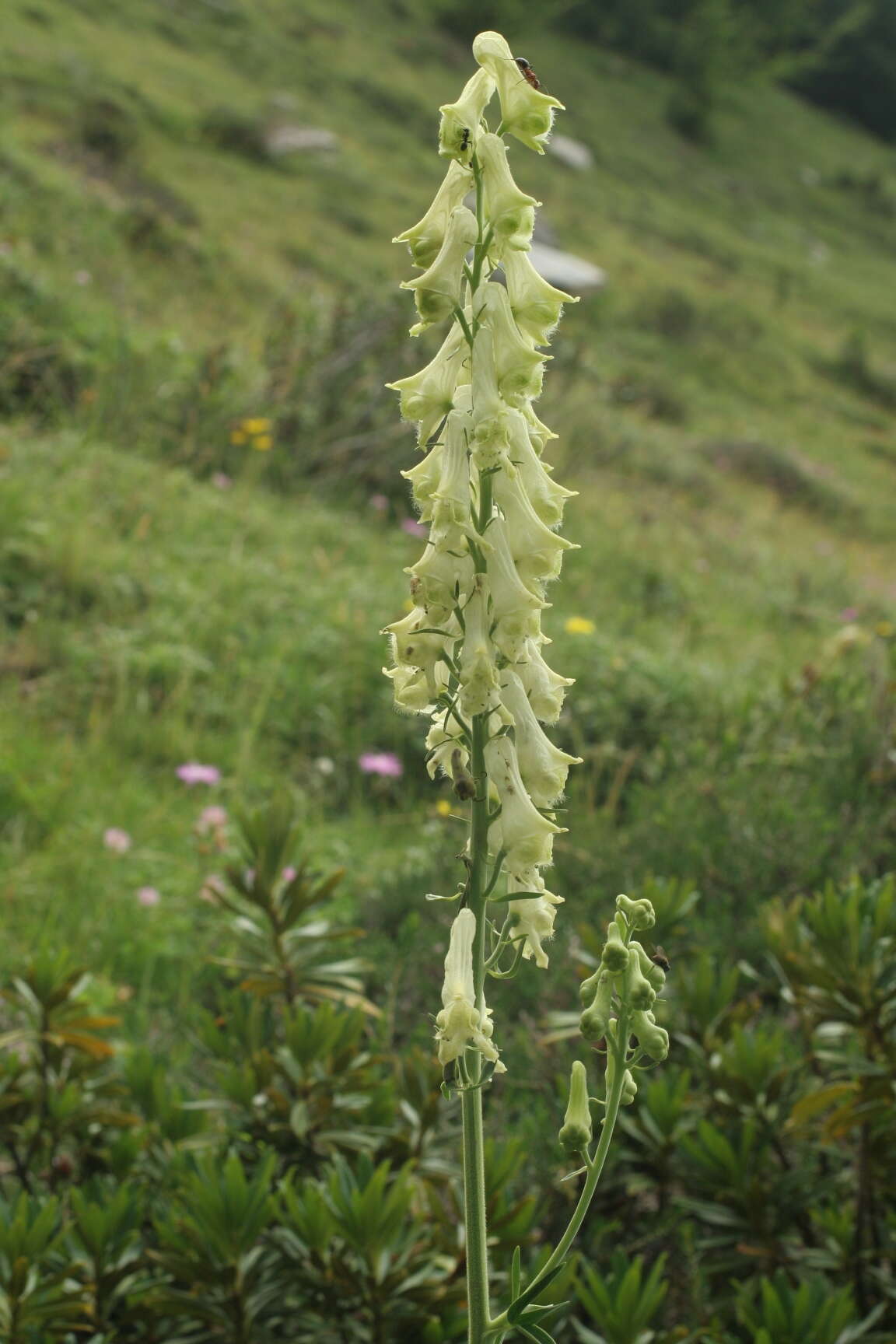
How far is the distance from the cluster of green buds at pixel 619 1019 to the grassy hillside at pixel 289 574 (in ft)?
7.39

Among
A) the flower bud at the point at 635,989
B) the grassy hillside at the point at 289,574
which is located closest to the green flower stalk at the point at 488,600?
the flower bud at the point at 635,989

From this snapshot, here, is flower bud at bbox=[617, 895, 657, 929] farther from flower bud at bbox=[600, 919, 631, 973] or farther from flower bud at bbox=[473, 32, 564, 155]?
flower bud at bbox=[473, 32, 564, 155]

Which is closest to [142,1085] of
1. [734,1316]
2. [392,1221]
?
[392,1221]

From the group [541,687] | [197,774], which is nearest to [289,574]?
[197,774]

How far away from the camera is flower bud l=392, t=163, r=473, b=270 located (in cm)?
129

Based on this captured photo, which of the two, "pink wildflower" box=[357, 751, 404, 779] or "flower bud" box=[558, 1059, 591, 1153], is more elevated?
"flower bud" box=[558, 1059, 591, 1153]

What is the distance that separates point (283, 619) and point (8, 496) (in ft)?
4.57

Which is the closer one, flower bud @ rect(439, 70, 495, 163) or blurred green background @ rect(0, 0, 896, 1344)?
flower bud @ rect(439, 70, 495, 163)

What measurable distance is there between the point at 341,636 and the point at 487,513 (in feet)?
13.6

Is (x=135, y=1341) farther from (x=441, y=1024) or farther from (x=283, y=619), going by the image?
(x=283, y=619)

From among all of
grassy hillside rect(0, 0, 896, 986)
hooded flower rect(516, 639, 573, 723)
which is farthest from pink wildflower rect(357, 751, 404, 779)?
hooded flower rect(516, 639, 573, 723)

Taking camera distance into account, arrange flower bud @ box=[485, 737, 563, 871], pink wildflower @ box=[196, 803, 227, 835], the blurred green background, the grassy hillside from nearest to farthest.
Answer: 1. flower bud @ box=[485, 737, 563, 871]
2. the blurred green background
3. pink wildflower @ box=[196, 803, 227, 835]
4. the grassy hillside

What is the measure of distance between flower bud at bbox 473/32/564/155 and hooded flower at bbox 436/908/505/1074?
865 millimetres

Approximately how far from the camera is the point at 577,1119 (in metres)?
1.18
